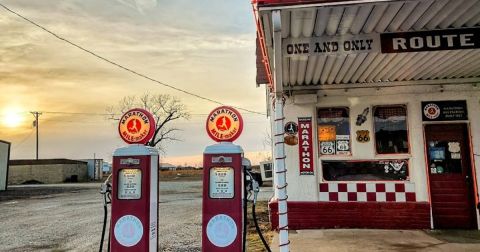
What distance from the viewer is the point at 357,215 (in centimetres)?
872

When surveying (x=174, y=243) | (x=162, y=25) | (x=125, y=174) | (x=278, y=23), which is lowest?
(x=174, y=243)

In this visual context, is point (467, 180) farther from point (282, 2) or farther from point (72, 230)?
point (72, 230)

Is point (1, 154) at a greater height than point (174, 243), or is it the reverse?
point (1, 154)

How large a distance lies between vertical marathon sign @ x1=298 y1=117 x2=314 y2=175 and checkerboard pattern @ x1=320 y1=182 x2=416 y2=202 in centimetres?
49

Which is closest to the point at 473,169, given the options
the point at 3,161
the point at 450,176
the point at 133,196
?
the point at 450,176

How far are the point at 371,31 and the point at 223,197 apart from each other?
9.42ft

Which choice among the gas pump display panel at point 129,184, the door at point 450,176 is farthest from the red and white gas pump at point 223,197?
the door at point 450,176

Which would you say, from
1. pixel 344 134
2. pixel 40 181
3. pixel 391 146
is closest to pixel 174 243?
pixel 344 134

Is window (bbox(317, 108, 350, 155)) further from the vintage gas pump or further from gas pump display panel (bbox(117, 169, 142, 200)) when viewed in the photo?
gas pump display panel (bbox(117, 169, 142, 200))

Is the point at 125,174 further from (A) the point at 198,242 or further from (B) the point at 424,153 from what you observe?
(B) the point at 424,153

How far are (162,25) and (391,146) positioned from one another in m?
7.54

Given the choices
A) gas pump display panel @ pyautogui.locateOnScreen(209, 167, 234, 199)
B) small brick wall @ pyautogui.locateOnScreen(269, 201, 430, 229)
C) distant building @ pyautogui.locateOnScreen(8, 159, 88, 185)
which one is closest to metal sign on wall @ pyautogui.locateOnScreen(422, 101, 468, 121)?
small brick wall @ pyautogui.locateOnScreen(269, 201, 430, 229)

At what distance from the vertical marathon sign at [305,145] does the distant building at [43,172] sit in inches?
1959

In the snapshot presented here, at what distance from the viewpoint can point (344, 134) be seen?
9.07 meters
